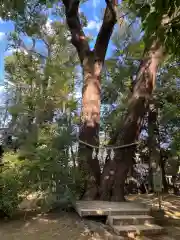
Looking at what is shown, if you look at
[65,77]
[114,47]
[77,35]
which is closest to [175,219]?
[65,77]

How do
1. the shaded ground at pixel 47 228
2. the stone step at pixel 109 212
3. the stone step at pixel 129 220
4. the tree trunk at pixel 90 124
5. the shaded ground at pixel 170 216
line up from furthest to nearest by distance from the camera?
the tree trunk at pixel 90 124, the shaded ground at pixel 170 216, the stone step at pixel 109 212, the stone step at pixel 129 220, the shaded ground at pixel 47 228

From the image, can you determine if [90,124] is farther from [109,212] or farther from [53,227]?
[53,227]

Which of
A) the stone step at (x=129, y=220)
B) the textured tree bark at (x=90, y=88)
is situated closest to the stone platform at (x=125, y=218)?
the stone step at (x=129, y=220)

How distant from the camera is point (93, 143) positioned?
617 cm

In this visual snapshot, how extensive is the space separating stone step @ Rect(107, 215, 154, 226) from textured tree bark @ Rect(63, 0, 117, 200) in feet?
3.72

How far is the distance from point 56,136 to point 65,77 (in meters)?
1.71

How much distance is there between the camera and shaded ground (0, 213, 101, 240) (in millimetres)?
4129

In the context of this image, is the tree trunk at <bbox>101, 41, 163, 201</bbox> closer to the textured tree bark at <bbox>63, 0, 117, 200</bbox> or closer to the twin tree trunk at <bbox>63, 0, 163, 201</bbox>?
the twin tree trunk at <bbox>63, 0, 163, 201</bbox>

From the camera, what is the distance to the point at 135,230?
14.3ft

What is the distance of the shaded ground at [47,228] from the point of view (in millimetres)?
4129

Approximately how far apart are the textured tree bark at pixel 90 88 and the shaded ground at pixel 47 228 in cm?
99

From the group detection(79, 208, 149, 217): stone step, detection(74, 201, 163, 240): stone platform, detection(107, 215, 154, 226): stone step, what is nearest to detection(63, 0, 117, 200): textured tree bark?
detection(74, 201, 163, 240): stone platform

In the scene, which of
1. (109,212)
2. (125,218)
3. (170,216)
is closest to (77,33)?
(109,212)

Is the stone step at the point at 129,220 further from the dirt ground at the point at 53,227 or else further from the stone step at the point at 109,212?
the dirt ground at the point at 53,227
